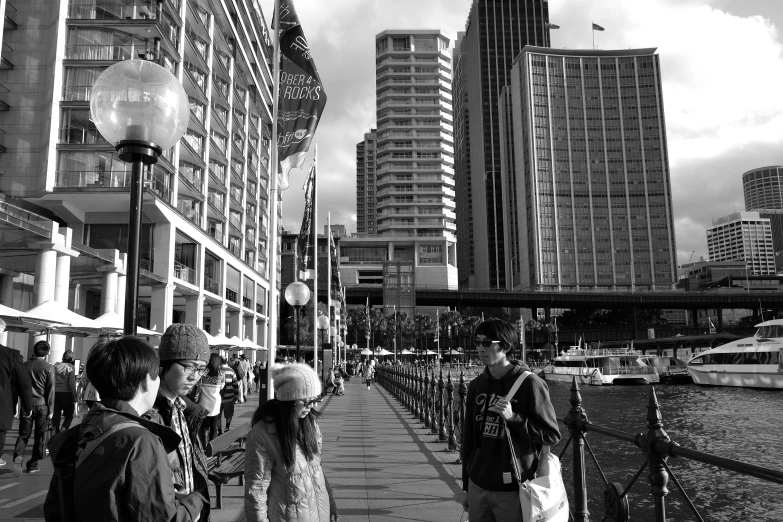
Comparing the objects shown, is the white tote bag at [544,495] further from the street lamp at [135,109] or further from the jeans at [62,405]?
the jeans at [62,405]

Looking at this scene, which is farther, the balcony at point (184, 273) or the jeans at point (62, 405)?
the balcony at point (184, 273)

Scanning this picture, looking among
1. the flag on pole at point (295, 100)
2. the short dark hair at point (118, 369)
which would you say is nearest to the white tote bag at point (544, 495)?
the short dark hair at point (118, 369)

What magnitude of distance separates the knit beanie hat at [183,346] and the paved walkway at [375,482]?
2387 millimetres

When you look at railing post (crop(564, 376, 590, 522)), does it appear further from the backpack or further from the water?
the backpack

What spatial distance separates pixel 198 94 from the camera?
37.4 meters

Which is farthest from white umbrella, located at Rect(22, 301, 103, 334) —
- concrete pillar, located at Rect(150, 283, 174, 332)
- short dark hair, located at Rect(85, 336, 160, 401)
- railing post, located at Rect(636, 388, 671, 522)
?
concrete pillar, located at Rect(150, 283, 174, 332)

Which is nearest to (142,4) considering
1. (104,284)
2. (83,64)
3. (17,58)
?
(83,64)

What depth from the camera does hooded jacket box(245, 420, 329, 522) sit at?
3.41m

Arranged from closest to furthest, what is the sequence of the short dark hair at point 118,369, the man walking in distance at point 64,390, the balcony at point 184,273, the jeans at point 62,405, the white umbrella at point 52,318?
the short dark hair at point 118,369, the man walking in distance at point 64,390, the jeans at point 62,405, the white umbrella at point 52,318, the balcony at point 184,273

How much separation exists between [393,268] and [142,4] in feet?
Answer: 188

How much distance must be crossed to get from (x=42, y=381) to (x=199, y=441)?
723 centimetres

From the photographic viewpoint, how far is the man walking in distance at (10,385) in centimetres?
696

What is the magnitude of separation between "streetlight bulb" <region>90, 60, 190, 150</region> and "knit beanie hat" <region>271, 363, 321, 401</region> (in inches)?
94.5

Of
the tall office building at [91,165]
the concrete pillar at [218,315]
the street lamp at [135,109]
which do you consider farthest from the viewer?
the concrete pillar at [218,315]
